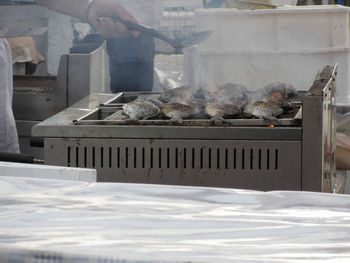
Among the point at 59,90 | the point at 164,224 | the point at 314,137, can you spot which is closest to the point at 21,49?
the point at 59,90

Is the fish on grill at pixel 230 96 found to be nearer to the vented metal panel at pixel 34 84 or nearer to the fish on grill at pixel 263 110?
the fish on grill at pixel 263 110

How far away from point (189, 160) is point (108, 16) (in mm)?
1185

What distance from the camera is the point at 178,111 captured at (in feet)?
7.63

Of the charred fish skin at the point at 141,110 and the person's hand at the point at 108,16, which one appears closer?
the charred fish skin at the point at 141,110

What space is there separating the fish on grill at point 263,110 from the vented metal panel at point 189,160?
13cm

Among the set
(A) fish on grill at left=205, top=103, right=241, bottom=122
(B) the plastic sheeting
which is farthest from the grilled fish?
(B) the plastic sheeting

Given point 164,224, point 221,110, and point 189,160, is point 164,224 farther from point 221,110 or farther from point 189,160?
point 221,110

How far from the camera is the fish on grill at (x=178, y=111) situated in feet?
7.62

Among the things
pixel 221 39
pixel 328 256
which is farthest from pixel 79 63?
pixel 328 256

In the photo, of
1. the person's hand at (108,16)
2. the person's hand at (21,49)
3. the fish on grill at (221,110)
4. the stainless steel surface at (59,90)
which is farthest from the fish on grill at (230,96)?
the person's hand at (21,49)

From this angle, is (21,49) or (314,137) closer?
(314,137)

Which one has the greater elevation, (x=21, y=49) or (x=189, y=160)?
(x=21, y=49)

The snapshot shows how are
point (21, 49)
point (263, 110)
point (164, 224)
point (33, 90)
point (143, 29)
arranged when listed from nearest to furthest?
point (164, 224) < point (263, 110) < point (143, 29) < point (33, 90) < point (21, 49)

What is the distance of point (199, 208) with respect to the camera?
3.06ft
